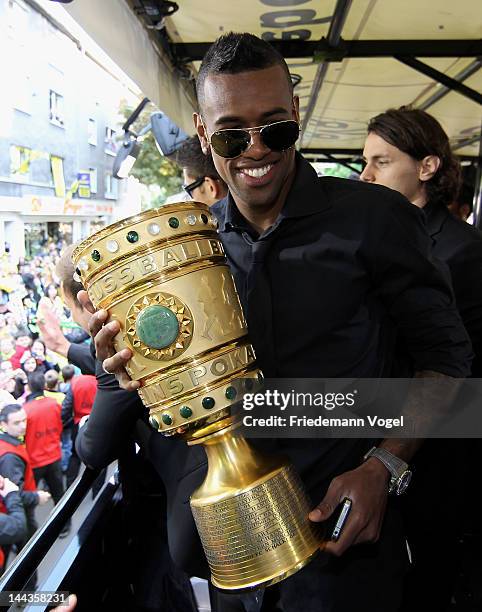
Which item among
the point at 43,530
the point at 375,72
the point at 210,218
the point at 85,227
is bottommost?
the point at 43,530

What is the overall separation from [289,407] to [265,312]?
0.64 feet

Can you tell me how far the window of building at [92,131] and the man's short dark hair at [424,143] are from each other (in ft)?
4.33

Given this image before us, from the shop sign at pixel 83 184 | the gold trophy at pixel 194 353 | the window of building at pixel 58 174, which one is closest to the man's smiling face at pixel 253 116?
the gold trophy at pixel 194 353

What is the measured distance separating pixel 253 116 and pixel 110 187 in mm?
2456

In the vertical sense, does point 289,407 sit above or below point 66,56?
below

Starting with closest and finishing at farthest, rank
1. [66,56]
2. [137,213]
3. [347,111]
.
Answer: [137,213] → [66,56] → [347,111]

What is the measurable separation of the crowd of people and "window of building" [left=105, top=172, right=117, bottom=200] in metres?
0.78

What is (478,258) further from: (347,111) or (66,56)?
(347,111)

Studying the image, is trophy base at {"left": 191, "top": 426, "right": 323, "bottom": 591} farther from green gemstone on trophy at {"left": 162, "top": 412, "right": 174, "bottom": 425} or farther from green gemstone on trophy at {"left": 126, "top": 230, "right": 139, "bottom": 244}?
green gemstone on trophy at {"left": 126, "top": 230, "right": 139, "bottom": 244}

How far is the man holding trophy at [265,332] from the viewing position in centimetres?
93

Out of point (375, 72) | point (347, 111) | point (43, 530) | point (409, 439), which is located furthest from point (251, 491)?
point (347, 111)

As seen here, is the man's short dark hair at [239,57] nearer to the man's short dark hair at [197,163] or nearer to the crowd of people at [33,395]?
the crowd of people at [33,395]

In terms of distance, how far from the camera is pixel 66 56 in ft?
7.54

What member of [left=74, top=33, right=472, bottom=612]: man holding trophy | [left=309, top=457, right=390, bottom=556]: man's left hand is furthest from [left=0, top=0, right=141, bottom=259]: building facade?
[left=309, top=457, right=390, bottom=556]: man's left hand
